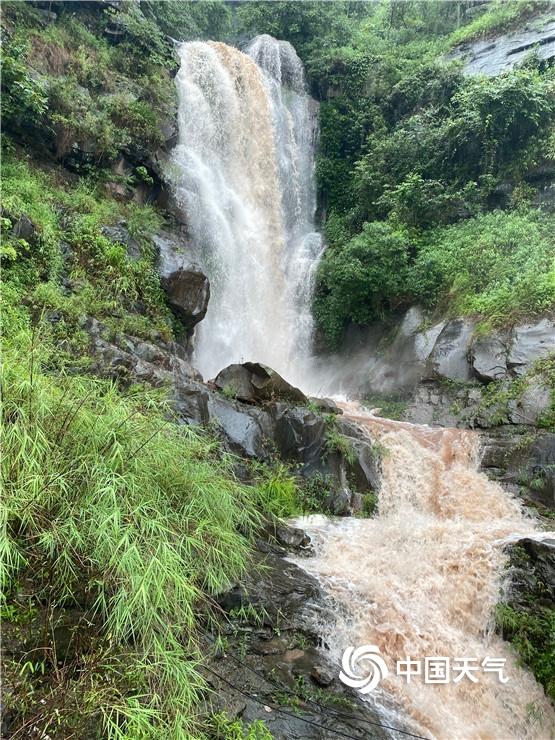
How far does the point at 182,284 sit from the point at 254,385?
302cm

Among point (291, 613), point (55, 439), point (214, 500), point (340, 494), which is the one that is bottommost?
point (340, 494)

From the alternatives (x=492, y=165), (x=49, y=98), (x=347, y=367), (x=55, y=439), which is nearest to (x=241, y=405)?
(x=55, y=439)

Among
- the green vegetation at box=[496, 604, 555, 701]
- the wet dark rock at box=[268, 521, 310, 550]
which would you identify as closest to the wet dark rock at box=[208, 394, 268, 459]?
the wet dark rock at box=[268, 521, 310, 550]

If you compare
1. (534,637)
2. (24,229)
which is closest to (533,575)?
(534,637)

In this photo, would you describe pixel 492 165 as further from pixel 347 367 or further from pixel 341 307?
pixel 347 367

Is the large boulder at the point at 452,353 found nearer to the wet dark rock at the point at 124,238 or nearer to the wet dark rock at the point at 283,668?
the wet dark rock at the point at 124,238

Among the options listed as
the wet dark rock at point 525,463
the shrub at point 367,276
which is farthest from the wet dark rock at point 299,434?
the shrub at point 367,276

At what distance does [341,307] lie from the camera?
→ 1325 centimetres

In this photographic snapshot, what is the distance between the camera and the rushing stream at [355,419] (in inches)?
164

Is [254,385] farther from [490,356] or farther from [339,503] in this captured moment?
[490,356]

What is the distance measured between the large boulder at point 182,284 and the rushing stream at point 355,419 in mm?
1683

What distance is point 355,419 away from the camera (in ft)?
29.5

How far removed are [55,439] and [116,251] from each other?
6195mm

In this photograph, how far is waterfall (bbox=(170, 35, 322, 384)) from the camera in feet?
41.0
